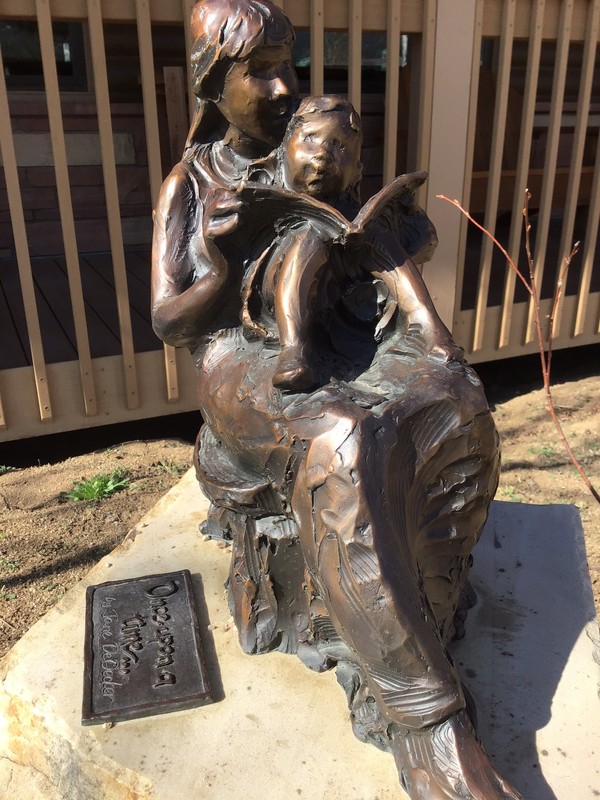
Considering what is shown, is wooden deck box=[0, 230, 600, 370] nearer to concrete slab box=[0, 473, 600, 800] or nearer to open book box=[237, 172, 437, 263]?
concrete slab box=[0, 473, 600, 800]

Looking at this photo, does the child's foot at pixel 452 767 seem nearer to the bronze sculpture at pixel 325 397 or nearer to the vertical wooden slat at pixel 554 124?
the bronze sculpture at pixel 325 397

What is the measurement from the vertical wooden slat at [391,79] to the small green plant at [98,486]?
6.64ft

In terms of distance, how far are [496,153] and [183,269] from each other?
2.65 metres

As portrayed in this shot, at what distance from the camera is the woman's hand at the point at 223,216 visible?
1.56m

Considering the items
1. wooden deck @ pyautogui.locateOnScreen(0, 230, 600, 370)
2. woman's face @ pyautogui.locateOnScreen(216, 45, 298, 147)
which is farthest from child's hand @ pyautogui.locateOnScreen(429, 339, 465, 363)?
wooden deck @ pyautogui.locateOnScreen(0, 230, 600, 370)

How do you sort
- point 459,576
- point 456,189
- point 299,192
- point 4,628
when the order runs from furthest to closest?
point 456,189 < point 4,628 < point 459,576 < point 299,192

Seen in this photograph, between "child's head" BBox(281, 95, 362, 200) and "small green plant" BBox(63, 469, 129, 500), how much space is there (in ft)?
7.22

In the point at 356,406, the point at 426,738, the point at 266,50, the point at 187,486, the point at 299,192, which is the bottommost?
the point at 187,486

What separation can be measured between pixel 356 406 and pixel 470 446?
28 cm

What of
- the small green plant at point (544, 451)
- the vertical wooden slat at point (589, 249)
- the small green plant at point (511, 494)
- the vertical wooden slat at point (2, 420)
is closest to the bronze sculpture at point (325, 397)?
the small green plant at point (511, 494)

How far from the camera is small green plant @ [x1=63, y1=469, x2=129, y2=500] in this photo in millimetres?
3314

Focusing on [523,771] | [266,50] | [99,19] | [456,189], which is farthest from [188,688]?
[456,189]

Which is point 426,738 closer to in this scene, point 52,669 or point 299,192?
point 52,669

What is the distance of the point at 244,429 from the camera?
1648 mm
